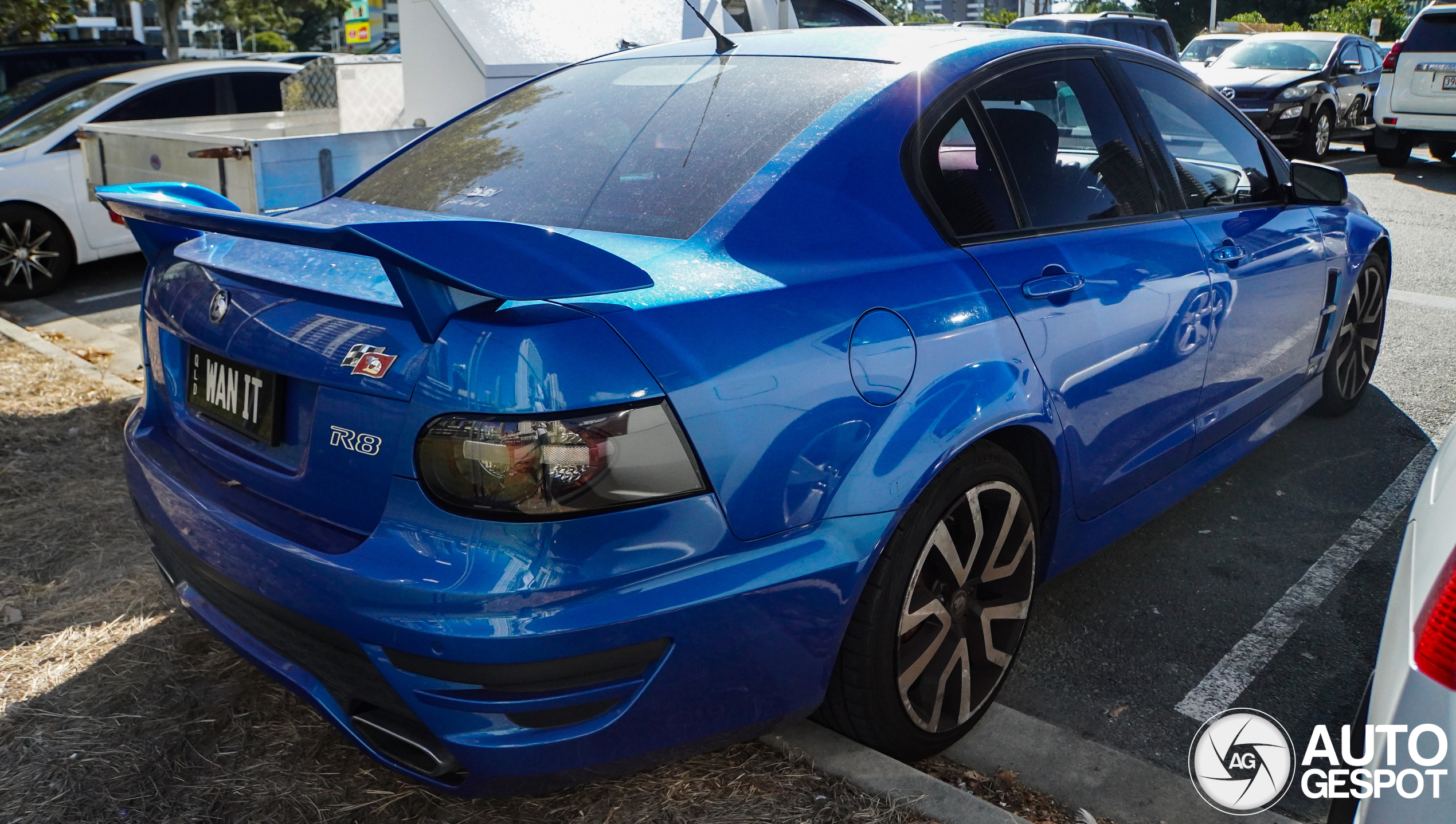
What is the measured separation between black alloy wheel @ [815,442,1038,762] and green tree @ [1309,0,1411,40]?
4032 centimetres

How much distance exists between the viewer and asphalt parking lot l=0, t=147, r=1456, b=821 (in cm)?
279

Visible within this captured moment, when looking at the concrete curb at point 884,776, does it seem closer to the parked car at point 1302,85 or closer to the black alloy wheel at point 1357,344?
the black alloy wheel at point 1357,344

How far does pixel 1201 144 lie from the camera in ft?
11.8

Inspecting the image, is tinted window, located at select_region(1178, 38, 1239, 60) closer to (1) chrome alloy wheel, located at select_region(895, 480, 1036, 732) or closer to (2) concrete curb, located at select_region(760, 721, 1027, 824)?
(1) chrome alloy wheel, located at select_region(895, 480, 1036, 732)

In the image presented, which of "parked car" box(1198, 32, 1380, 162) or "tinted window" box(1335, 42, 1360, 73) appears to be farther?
"tinted window" box(1335, 42, 1360, 73)

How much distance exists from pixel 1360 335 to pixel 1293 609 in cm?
198

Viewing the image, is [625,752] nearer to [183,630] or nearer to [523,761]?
[523,761]

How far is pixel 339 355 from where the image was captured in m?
1.94

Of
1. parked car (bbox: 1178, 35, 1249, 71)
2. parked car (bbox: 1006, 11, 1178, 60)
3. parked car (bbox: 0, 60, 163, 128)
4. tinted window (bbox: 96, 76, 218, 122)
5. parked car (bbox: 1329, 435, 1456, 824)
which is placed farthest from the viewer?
parked car (bbox: 1178, 35, 1249, 71)

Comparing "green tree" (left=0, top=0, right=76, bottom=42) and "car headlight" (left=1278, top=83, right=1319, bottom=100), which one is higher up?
"green tree" (left=0, top=0, right=76, bottom=42)

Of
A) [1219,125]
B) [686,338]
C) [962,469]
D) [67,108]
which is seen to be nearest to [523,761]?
[686,338]

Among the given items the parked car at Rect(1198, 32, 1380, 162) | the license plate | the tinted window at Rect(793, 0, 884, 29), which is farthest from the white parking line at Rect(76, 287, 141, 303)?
the parked car at Rect(1198, 32, 1380, 162)

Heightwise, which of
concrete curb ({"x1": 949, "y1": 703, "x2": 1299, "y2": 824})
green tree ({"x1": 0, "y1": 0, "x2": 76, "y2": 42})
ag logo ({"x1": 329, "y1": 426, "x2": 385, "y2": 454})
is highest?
green tree ({"x1": 0, "y1": 0, "x2": 76, "y2": 42})

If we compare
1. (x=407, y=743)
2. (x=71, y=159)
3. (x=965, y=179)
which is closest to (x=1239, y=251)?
(x=965, y=179)
